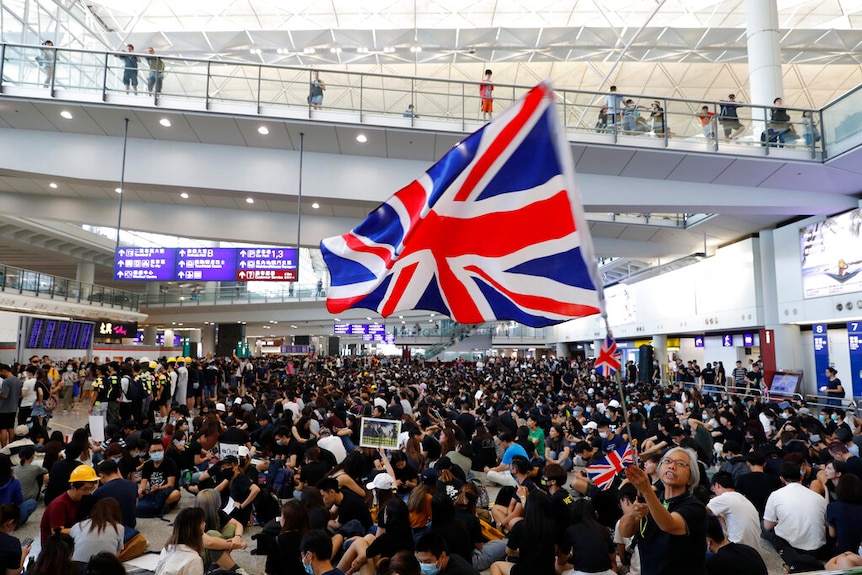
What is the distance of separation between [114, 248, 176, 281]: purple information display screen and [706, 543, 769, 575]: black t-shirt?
14.4 metres

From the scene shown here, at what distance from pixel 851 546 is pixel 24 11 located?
29.6 meters

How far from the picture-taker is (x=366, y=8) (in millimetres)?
25406

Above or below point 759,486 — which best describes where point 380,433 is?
above

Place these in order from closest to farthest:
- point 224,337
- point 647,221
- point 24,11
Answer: point 647,221, point 24,11, point 224,337

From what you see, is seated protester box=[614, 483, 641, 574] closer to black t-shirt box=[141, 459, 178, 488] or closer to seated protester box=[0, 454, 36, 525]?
black t-shirt box=[141, 459, 178, 488]

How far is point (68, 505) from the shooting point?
5445 millimetres

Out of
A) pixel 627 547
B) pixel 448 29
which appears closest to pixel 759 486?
pixel 627 547

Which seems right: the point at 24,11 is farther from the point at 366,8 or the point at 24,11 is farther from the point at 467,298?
the point at 467,298

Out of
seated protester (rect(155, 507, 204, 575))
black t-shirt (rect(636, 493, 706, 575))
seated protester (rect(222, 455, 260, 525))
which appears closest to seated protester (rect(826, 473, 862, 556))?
black t-shirt (rect(636, 493, 706, 575))

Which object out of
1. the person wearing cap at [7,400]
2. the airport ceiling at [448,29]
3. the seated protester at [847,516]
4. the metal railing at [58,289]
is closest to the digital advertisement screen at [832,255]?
the airport ceiling at [448,29]

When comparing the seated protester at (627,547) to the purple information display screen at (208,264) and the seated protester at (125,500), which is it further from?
the purple information display screen at (208,264)

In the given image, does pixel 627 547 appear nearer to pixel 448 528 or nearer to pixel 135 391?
pixel 448 528

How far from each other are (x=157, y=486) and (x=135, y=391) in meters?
6.73

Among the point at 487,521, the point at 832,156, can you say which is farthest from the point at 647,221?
the point at 487,521
